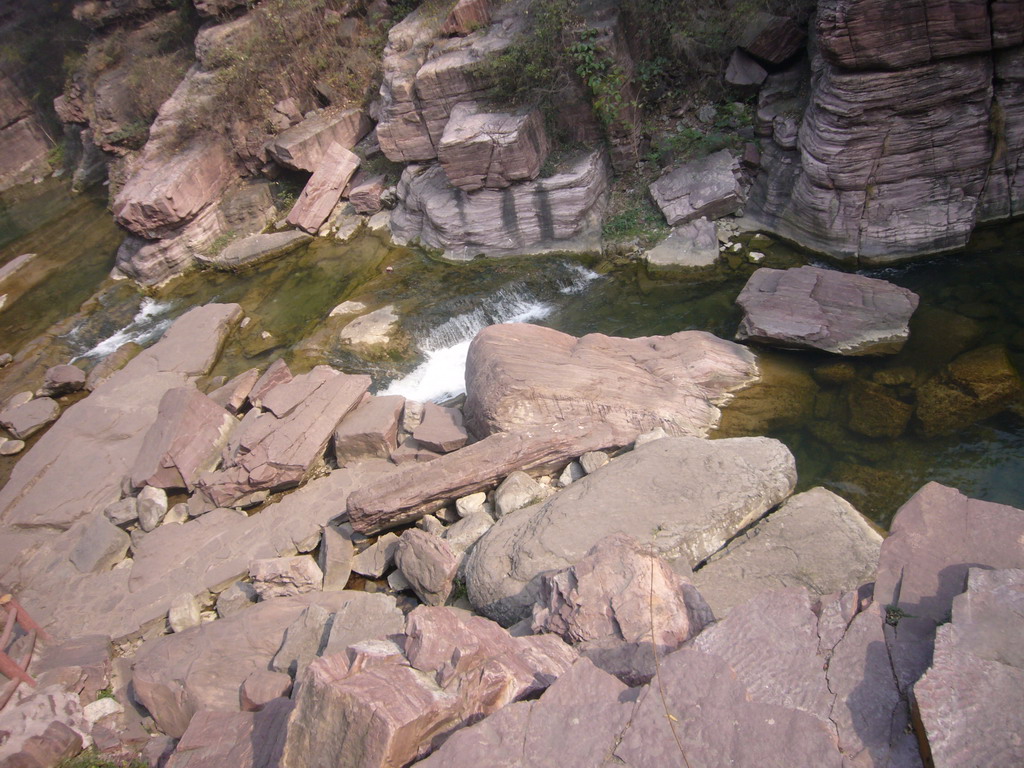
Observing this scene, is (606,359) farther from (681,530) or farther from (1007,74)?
(1007,74)

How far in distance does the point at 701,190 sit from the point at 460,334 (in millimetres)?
4629

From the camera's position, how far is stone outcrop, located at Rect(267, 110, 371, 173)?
1330 centimetres

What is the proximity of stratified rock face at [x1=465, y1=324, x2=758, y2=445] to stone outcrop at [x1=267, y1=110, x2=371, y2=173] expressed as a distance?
25.9 feet

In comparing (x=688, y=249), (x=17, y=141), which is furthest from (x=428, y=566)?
(x=17, y=141)

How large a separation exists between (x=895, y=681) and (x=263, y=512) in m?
6.28

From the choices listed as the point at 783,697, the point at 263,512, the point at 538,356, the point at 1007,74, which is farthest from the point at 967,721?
the point at 1007,74

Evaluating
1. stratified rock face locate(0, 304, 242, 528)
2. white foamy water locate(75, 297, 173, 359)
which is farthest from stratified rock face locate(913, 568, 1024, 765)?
white foamy water locate(75, 297, 173, 359)

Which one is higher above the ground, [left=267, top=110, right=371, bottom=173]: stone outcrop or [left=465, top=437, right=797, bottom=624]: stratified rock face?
[left=267, top=110, right=371, bottom=173]: stone outcrop

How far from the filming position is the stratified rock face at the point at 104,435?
7.93 meters

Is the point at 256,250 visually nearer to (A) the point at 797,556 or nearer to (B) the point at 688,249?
(B) the point at 688,249

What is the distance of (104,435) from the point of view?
345 inches

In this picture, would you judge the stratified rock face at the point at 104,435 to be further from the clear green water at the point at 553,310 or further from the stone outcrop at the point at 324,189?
the stone outcrop at the point at 324,189

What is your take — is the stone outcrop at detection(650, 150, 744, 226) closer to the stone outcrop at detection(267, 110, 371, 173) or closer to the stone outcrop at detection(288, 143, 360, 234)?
the stone outcrop at detection(288, 143, 360, 234)

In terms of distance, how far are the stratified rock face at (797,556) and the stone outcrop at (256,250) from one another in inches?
416
